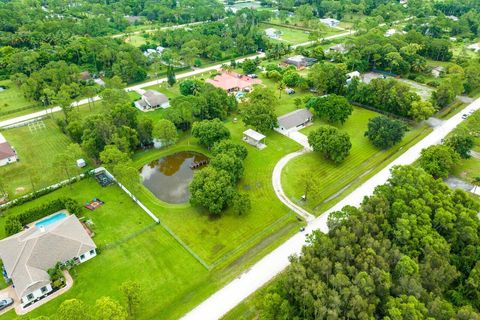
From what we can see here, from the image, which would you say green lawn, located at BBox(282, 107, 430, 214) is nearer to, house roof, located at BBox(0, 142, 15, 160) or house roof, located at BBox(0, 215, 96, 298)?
house roof, located at BBox(0, 215, 96, 298)

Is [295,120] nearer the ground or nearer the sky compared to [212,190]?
nearer the ground

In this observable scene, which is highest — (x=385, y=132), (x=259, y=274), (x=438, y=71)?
A: (x=385, y=132)

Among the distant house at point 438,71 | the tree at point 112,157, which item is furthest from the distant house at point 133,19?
the distant house at point 438,71

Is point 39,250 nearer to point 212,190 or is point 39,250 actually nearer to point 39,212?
point 39,212

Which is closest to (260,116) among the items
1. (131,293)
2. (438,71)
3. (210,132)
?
(210,132)

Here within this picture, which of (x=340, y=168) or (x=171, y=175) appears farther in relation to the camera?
(x=340, y=168)

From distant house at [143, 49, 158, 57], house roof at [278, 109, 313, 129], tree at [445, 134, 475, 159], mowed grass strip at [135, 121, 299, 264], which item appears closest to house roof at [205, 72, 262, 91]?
house roof at [278, 109, 313, 129]

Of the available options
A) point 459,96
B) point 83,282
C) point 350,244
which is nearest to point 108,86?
point 83,282

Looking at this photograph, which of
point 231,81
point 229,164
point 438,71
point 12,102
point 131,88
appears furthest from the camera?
point 438,71

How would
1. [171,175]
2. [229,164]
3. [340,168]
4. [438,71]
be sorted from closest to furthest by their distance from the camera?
1. [229,164]
2. [171,175]
3. [340,168]
4. [438,71]
